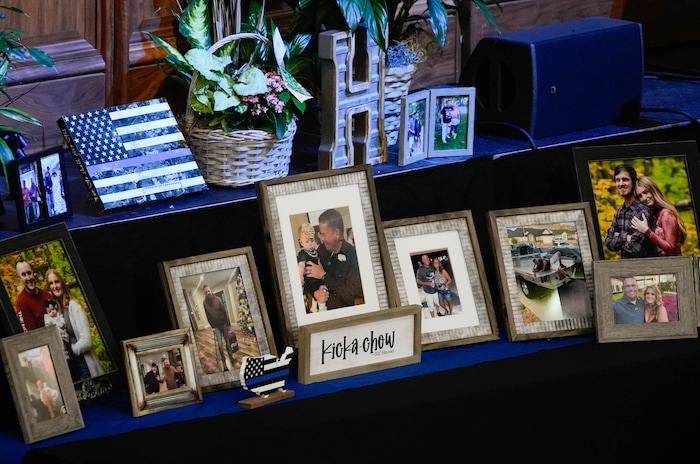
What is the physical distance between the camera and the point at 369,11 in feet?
7.56

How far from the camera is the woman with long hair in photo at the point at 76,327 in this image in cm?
200

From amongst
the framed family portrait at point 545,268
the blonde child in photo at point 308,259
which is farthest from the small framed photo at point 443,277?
the blonde child in photo at point 308,259

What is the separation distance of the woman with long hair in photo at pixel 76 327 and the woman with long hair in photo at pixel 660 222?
3.63ft

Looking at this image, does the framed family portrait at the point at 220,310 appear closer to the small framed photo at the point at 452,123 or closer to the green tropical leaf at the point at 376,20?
the green tropical leaf at the point at 376,20

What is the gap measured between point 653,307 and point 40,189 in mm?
1147

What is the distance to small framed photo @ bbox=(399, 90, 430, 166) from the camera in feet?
8.16

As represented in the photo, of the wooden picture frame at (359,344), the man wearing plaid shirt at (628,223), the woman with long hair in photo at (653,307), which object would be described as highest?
the man wearing plaid shirt at (628,223)

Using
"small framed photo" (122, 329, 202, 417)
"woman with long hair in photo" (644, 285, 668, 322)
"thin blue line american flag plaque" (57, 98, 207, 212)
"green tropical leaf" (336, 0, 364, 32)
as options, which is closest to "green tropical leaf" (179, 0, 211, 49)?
"thin blue line american flag plaque" (57, 98, 207, 212)

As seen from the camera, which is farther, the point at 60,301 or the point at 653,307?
the point at 653,307

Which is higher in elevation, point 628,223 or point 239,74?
point 239,74

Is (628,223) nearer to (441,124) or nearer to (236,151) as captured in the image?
(441,124)

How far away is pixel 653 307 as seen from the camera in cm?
229

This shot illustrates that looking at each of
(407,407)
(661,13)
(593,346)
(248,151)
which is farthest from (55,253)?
(661,13)

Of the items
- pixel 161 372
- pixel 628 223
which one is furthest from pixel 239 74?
pixel 628 223
